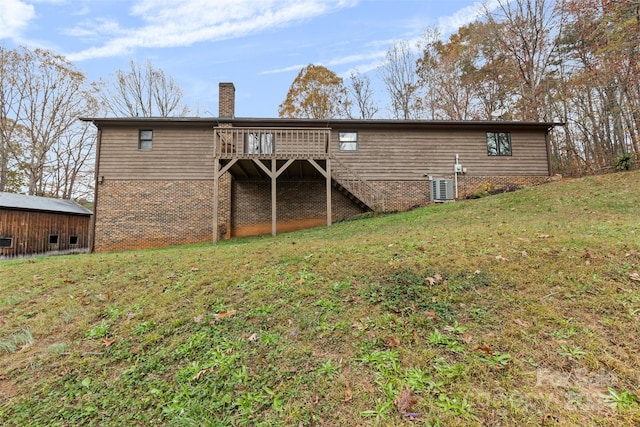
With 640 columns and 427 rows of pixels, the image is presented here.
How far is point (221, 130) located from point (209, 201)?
3.27 m

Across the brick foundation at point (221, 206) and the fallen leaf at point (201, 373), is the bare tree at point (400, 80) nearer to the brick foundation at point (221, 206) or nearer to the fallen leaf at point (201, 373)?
the brick foundation at point (221, 206)

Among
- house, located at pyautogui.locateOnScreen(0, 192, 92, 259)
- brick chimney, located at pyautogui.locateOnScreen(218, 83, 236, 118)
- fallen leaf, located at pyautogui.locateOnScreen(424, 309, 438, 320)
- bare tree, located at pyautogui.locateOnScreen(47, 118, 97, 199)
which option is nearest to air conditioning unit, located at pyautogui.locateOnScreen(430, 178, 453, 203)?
brick chimney, located at pyautogui.locateOnScreen(218, 83, 236, 118)

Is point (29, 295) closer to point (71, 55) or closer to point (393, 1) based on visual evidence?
point (393, 1)

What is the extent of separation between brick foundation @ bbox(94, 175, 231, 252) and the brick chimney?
3.07 meters

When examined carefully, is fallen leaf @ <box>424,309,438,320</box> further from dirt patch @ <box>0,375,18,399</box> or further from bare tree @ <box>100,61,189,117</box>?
bare tree @ <box>100,61,189,117</box>

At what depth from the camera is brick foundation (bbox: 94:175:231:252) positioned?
12.6 metres

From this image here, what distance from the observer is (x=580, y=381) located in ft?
7.18

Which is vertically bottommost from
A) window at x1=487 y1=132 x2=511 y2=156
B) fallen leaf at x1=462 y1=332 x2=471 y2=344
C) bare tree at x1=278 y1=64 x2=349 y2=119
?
fallen leaf at x1=462 y1=332 x2=471 y2=344

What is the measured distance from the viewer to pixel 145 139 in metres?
13.2

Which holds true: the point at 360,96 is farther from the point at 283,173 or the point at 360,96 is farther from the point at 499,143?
the point at 283,173

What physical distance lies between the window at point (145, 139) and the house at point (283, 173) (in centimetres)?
4

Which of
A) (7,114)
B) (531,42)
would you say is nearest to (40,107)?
(7,114)

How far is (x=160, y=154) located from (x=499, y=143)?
1493cm

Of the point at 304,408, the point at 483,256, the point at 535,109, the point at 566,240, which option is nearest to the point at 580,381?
the point at 304,408
